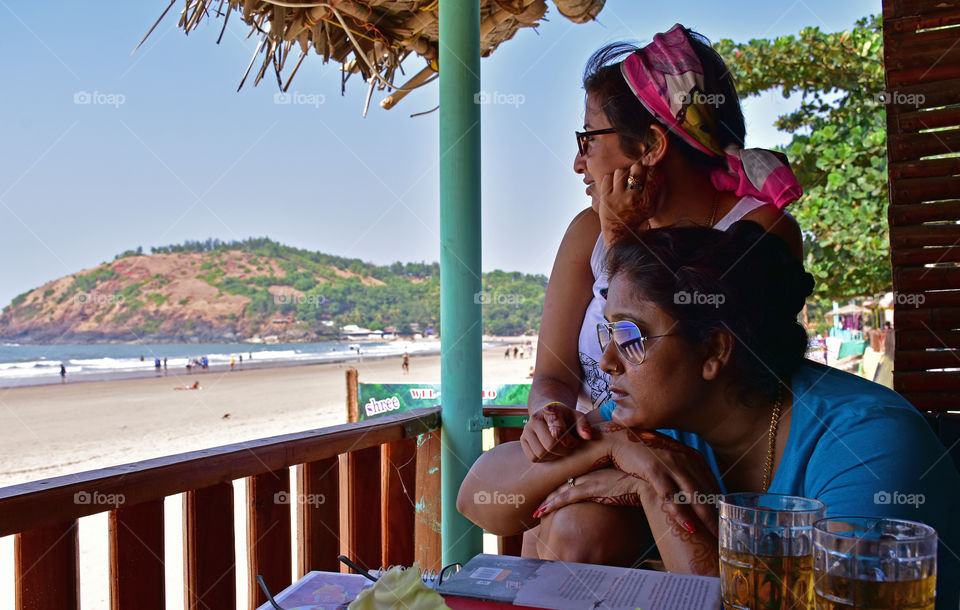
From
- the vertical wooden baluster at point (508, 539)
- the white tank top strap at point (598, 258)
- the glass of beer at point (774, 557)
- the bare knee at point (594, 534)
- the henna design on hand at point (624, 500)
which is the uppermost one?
the white tank top strap at point (598, 258)

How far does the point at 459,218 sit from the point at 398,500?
101 centimetres

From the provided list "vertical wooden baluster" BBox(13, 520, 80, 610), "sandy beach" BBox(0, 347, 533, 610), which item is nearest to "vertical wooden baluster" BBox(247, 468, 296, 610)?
"vertical wooden baluster" BBox(13, 520, 80, 610)

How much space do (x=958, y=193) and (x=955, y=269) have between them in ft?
0.66

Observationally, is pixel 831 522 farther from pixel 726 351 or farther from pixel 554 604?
pixel 726 351

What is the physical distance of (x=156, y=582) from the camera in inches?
56.6

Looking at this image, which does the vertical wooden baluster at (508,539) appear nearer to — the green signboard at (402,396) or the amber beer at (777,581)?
the green signboard at (402,396)

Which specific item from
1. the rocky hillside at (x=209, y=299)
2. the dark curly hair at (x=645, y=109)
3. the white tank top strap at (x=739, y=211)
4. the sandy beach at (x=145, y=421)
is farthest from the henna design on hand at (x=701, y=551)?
the rocky hillside at (x=209, y=299)

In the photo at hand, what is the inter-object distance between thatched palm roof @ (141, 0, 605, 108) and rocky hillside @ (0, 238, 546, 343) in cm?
3265

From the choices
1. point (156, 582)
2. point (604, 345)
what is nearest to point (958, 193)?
point (604, 345)

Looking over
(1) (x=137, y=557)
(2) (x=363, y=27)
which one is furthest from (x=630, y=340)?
(2) (x=363, y=27)

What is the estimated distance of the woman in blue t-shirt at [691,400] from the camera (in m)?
1.05

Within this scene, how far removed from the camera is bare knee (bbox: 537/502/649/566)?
3.67ft

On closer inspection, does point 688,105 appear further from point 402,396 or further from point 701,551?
point 402,396

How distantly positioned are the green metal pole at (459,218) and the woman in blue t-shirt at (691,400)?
1206 millimetres
